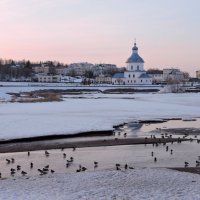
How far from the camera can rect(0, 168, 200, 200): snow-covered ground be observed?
45.8ft

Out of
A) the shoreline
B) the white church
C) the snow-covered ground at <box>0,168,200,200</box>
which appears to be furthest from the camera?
the white church

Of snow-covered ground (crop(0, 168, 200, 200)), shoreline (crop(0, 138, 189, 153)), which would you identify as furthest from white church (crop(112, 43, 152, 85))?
snow-covered ground (crop(0, 168, 200, 200))

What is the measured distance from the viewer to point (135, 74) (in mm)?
143250

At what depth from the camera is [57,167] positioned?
1903cm

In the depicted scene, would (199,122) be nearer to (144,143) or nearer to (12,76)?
(144,143)

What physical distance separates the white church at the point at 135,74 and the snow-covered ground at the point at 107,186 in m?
126

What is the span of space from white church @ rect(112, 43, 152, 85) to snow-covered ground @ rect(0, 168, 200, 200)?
414 feet

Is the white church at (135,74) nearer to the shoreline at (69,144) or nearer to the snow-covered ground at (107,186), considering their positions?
the shoreline at (69,144)

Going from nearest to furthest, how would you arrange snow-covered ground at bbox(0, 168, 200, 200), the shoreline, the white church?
snow-covered ground at bbox(0, 168, 200, 200) → the shoreline → the white church

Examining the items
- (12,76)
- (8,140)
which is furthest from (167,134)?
(12,76)

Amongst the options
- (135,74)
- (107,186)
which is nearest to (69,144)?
(107,186)

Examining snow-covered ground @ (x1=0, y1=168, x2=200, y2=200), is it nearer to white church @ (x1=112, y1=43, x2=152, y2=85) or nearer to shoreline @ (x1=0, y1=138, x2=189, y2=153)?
shoreline @ (x1=0, y1=138, x2=189, y2=153)

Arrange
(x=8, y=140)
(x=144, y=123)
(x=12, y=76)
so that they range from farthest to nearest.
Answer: (x=12, y=76)
(x=144, y=123)
(x=8, y=140)

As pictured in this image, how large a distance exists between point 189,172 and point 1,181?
6908 mm
